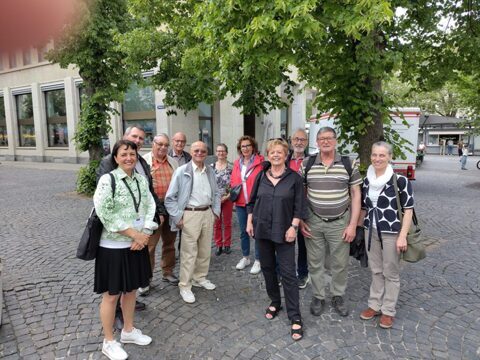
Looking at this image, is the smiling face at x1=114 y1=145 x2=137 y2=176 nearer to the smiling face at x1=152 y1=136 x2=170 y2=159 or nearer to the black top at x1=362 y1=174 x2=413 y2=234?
the smiling face at x1=152 y1=136 x2=170 y2=159

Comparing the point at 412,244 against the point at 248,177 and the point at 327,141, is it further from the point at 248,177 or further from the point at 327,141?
the point at 248,177

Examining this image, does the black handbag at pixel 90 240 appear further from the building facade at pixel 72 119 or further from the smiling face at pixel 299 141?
the building facade at pixel 72 119

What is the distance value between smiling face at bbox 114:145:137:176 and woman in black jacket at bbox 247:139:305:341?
1264 mm

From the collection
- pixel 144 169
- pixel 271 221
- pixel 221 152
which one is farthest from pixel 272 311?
pixel 221 152

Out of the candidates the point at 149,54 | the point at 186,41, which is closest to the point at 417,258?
the point at 186,41

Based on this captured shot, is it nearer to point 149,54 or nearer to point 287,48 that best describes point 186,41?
point 149,54

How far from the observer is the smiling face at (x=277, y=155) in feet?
11.6

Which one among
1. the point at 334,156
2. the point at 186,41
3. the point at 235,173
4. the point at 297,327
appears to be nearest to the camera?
the point at 297,327

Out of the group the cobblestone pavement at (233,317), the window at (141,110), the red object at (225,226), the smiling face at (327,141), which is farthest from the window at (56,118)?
the smiling face at (327,141)

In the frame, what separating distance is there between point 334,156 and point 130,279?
2295 millimetres

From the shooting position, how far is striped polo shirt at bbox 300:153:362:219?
3.63 metres

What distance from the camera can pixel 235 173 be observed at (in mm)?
5184

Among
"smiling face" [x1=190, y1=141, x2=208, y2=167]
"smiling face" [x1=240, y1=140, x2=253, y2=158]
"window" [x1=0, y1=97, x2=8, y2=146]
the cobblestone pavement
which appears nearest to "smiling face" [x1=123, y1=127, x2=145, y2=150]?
"smiling face" [x1=190, y1=141, x2=208, y2=167]

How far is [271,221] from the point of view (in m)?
3.47
